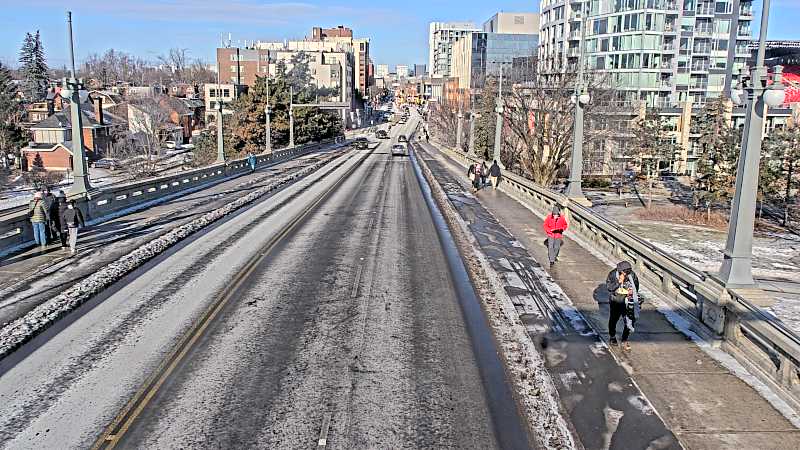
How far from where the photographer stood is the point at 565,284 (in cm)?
1566

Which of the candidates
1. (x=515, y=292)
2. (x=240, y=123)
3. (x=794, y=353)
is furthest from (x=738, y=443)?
(x=240, y=123)

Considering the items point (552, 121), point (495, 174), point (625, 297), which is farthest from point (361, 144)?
point (625, 297)

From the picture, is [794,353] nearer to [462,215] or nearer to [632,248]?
[632,248]

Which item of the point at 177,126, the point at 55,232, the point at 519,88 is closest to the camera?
the point at 55,232

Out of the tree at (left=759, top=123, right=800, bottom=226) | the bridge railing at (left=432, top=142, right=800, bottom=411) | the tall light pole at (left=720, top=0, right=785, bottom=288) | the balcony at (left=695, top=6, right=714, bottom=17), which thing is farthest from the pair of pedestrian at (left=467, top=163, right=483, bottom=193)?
the balcony at (left=695, top=6, right=714, bottom=17)

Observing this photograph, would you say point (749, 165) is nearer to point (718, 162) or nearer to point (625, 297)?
point (625, 297)

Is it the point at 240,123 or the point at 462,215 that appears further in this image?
the point at 240,123

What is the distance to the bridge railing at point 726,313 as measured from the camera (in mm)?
9391

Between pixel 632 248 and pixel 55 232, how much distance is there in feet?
51.7

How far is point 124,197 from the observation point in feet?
86.7

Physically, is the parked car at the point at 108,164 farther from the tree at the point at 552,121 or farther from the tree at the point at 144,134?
the tree at the point at 552,121

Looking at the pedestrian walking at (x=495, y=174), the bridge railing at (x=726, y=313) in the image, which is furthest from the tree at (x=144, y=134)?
the bridge railing at (x=726, y=313)

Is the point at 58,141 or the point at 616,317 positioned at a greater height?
the point at 616,317

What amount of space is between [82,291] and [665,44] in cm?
8166
